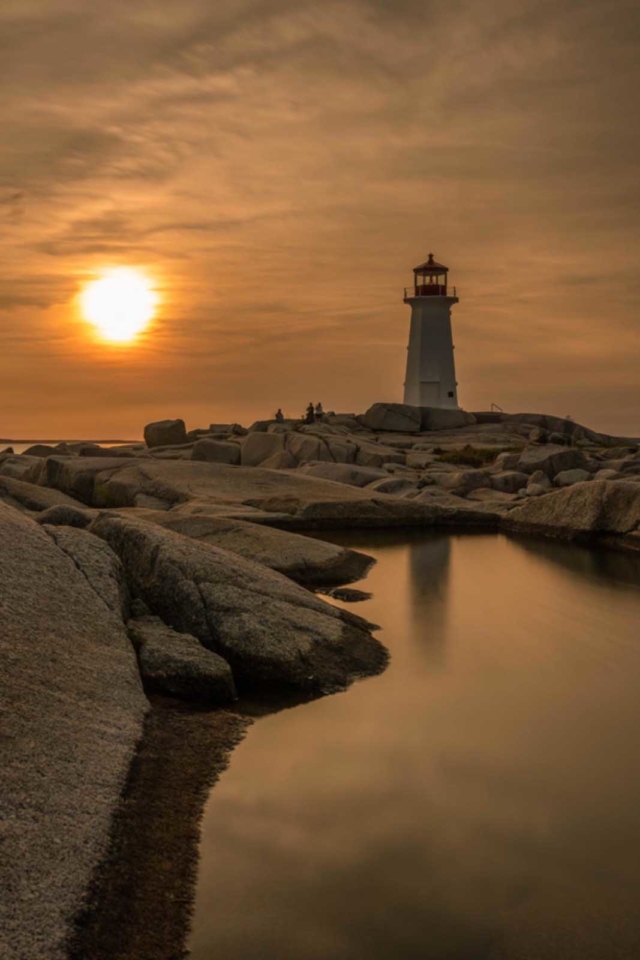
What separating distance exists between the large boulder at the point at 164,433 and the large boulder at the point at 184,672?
5230 cm

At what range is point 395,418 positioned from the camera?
2534 inches

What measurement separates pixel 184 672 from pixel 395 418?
53.7m

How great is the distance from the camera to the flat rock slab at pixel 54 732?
21.0ft

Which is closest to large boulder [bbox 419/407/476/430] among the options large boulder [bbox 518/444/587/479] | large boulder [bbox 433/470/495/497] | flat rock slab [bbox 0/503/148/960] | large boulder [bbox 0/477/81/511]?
large boulder [bbox 518/444/587/479]

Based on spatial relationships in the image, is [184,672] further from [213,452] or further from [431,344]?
[431,344]

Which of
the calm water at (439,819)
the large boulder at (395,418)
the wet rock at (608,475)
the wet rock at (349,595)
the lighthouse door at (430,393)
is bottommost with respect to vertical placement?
the calm water at (439,819)

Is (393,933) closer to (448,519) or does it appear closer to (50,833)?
(50,833)

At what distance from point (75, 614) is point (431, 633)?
768 centimetres

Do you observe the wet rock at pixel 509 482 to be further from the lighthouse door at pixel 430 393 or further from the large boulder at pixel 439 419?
the lighthouse door at pixel 430 393

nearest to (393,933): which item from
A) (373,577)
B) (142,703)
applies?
(142,703)

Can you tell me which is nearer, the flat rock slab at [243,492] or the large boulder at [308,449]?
the flat rock slab at [243,492]

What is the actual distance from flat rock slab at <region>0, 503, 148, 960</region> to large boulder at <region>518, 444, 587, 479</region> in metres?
31.2

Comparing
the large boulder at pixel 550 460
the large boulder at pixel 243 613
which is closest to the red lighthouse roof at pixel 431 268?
the large boulder at pixel 550 460

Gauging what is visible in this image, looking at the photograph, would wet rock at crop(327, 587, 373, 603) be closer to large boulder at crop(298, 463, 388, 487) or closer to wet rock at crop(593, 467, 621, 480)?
large boulder at crop(298, 463, 388, 487)
